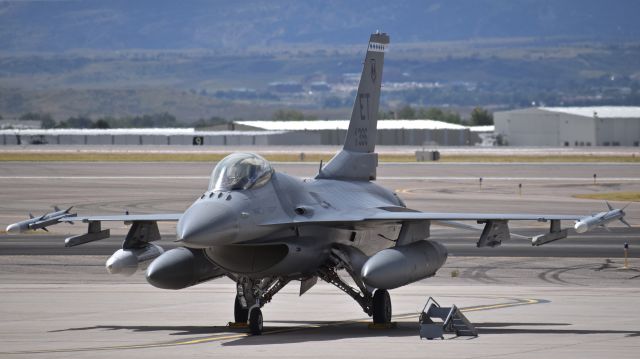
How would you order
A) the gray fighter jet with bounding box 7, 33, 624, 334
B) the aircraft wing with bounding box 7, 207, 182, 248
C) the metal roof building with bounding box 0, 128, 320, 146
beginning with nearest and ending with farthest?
1. the gray fighter jet with bounding box 7, 33, 624, 334
2. the aircraft wing with bounding box 7, 207, 182, 248
3. the metal roof building with bounding box 0, 128, 320, 146

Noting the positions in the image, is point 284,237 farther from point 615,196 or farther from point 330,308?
point 615,196

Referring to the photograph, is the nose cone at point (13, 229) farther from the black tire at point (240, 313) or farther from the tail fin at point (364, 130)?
the tail fin at point (364, 130)

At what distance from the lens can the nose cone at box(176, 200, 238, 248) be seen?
74.6 ft

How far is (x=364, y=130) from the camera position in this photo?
30000mm

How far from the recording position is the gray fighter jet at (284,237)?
23.8 meters

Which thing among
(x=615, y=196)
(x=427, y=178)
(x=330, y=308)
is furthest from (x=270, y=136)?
(x=330, y=308)

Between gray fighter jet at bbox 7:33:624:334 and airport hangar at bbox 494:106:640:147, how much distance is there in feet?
441

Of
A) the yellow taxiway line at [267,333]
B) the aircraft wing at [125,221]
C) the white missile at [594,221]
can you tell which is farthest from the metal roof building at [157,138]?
the white missile at [594,221]

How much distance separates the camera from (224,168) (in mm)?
24266

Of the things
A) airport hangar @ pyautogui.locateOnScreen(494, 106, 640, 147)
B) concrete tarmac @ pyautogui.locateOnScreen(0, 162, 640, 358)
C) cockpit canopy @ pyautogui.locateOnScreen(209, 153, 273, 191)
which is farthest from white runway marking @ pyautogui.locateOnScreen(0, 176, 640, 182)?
airport hangar @ pyautogui.locateOnScreen(494, 106, 640, 147)

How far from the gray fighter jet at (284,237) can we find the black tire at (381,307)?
0.06 ft

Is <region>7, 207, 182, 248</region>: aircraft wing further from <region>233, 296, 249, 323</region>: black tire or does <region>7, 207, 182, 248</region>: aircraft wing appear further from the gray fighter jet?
<region>233, 296, 249, 323</region>: black tire

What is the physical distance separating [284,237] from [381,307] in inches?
95.9

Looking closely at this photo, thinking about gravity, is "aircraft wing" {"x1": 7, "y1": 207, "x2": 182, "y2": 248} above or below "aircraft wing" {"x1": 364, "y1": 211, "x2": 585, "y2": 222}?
below
